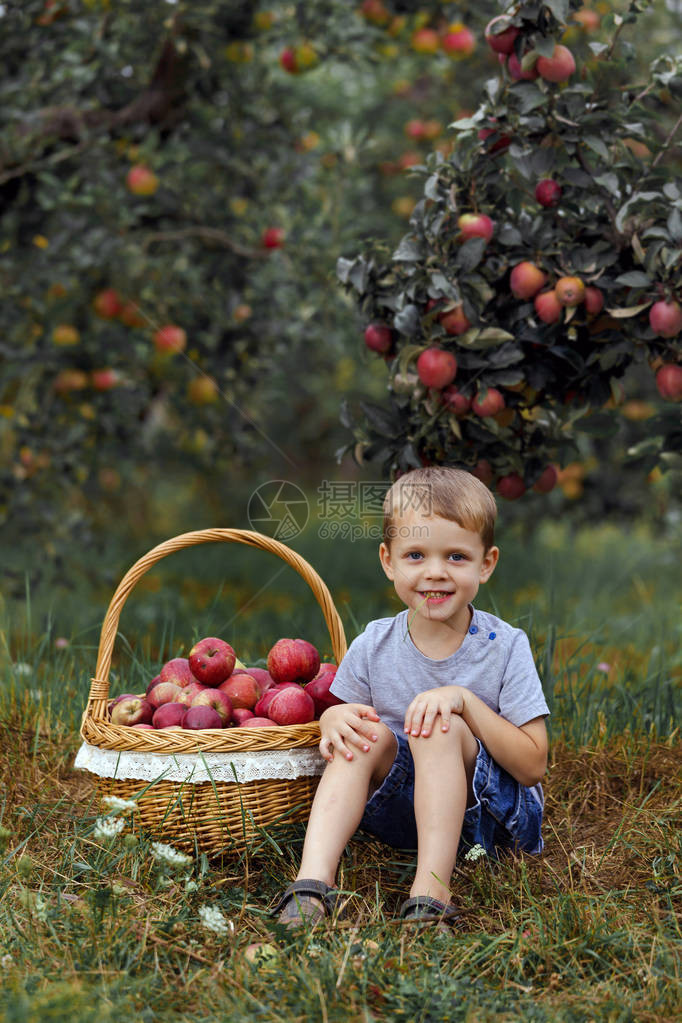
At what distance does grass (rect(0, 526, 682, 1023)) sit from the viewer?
1506 millimetres

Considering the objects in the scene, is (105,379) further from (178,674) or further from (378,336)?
(178,674)

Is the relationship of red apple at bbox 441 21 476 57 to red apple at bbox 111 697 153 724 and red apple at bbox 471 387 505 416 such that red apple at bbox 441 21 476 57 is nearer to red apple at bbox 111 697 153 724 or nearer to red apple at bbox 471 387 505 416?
red apple at bbox 471 387 505 416

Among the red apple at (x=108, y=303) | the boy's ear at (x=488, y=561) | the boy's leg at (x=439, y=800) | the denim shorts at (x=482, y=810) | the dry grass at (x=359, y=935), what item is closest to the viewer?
the dry grass at (x=359, y=935)

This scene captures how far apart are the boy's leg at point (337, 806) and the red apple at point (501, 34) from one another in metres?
1.60

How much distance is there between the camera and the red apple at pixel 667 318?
89.6 inches

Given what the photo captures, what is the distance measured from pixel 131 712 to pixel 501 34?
1768 mm

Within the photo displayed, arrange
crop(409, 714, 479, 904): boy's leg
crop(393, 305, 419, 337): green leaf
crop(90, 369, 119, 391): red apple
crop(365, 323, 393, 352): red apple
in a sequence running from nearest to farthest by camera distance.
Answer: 1. crop(409, 714, 479, 904): boy's leg
2. crop(393, 305, 419, 337): green leaf
3. crop(365, 323, 393, 352): red apple
4. crop(90, 369, 119, 391): red apple

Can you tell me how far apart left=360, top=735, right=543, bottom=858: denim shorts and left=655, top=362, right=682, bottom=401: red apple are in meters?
1.00

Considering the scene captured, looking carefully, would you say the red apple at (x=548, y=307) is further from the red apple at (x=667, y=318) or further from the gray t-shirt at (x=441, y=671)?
the gray t-shirt at (x=441, y=671)

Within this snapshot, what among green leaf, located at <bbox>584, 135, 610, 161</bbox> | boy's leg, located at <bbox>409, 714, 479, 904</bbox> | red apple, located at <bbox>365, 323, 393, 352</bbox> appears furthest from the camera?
red apple, located at <bbox>365, 323, 393, 352</bbox>

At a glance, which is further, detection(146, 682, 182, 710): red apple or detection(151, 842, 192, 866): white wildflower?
detection(146, 682, 182, 710): red apple

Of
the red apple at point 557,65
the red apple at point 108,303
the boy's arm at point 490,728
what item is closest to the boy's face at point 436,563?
the boy's arm at point 490,728

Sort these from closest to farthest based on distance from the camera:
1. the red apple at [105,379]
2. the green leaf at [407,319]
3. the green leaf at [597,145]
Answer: the green leaf at [597,145], the green leaf at [407,319], the red apple at [105,379]

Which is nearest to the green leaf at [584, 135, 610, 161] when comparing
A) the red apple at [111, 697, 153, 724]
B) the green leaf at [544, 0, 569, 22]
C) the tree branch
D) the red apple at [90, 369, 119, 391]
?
the green leaf at [544, 0, 569, 22]
